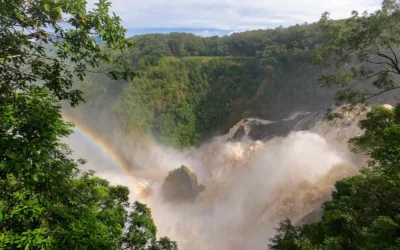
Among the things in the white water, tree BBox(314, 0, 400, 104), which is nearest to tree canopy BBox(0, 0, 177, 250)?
tree BBox(314, 0, 400, 104)

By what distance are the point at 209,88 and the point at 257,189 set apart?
27665 millimetres

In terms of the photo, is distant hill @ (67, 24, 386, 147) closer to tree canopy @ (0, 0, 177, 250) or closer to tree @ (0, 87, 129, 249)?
tree canopy @ (0, 0, 177, 250)

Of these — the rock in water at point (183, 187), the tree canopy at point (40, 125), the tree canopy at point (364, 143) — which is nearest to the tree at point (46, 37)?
the tree canopy at point (40, 125)

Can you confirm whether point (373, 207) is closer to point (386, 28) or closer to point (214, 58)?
point (386, 28)

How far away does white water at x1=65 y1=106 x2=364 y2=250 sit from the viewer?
60.9 feet

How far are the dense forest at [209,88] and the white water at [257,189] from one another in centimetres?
842

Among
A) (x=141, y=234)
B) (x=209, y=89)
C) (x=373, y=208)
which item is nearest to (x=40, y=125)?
(x=141, y=234)

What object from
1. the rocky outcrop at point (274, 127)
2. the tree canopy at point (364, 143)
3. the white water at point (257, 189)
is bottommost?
the tree canopy at point (364, 143)

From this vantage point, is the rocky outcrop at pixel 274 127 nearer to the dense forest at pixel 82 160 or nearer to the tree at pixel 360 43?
the dense forest at pixel 82 160

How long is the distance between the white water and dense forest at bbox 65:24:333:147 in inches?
332

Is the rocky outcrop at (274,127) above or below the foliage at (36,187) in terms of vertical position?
above

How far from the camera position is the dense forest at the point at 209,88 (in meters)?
38.0

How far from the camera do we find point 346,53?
8344 mm

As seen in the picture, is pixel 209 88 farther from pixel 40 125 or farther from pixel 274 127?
pixel 40 125
